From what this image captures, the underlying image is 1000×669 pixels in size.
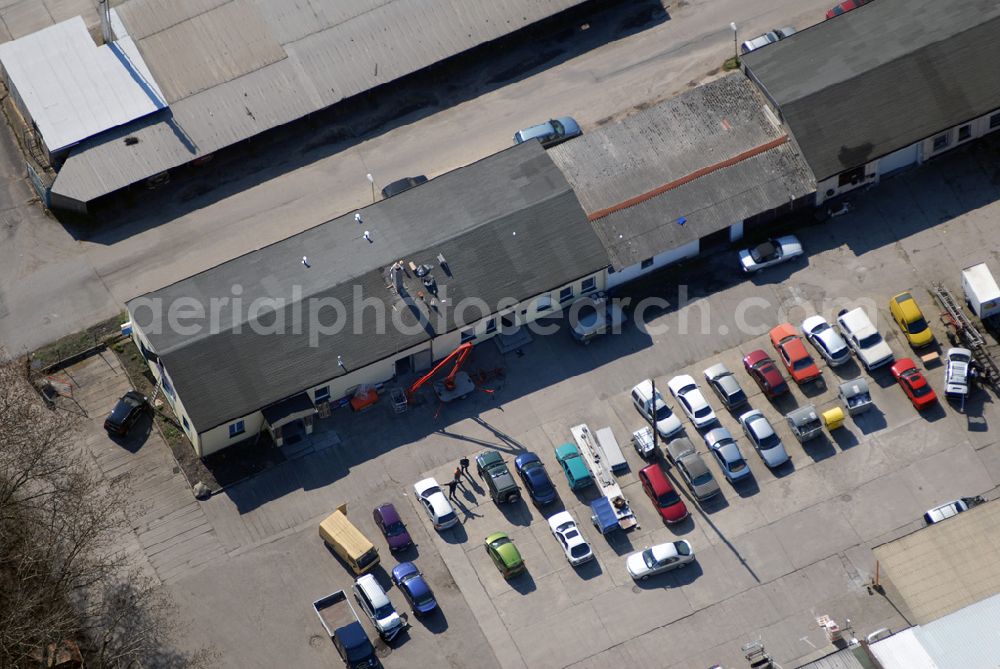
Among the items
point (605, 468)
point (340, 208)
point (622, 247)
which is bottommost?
point (605, 468)

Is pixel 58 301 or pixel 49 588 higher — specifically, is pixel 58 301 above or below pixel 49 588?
above

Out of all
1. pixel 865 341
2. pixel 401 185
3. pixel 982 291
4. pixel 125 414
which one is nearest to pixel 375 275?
pixel 401 185

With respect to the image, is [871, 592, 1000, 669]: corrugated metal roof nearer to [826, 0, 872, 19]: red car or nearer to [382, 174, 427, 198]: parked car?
[382, 174, 427, 198]: parked car

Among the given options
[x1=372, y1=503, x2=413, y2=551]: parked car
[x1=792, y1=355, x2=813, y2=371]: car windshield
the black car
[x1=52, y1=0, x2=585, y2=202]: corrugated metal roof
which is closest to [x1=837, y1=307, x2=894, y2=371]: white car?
[x1=792, y1=355, x2=813, y2=371]: car windshield

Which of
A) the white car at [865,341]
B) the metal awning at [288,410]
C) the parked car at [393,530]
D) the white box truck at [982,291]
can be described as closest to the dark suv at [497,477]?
the parked car at [393,530]

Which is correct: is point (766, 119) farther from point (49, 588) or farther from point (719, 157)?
point (49, 588)

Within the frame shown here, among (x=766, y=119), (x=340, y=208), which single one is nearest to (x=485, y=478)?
(x=340, y=208)
